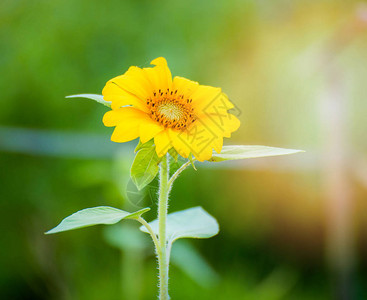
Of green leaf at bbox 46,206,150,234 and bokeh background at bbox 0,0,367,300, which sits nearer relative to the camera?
green leaf at bbox 46,206,150,234

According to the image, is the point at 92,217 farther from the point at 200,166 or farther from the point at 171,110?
the point at 200,166

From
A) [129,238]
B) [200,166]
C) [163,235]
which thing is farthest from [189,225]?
[200,166]

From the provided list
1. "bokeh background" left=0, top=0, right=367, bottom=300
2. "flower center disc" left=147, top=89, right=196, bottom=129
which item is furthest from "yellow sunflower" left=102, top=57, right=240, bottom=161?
"bokeh background" left=0, top=0, right=367, bottom=300

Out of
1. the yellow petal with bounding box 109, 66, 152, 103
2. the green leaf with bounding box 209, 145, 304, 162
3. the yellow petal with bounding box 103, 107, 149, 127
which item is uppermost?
the yellow petal with bounding box 109, 66, 152, 103

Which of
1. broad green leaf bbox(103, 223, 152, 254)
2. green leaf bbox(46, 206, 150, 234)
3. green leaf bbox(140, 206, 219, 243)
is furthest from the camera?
broad green leaf bbox(103, 223, 152, 254)

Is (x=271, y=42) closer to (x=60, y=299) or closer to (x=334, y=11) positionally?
(x=334, y=11)

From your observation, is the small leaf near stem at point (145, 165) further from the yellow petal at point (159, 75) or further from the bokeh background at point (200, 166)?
the bokeh background at point (200, 166)

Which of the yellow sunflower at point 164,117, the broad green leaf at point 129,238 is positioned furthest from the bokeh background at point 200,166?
the yellow sunflower at point 164,117

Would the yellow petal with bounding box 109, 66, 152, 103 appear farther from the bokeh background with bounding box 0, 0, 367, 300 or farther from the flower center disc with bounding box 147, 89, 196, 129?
the bokeh background with bounding box 0, 0, 367, 300
